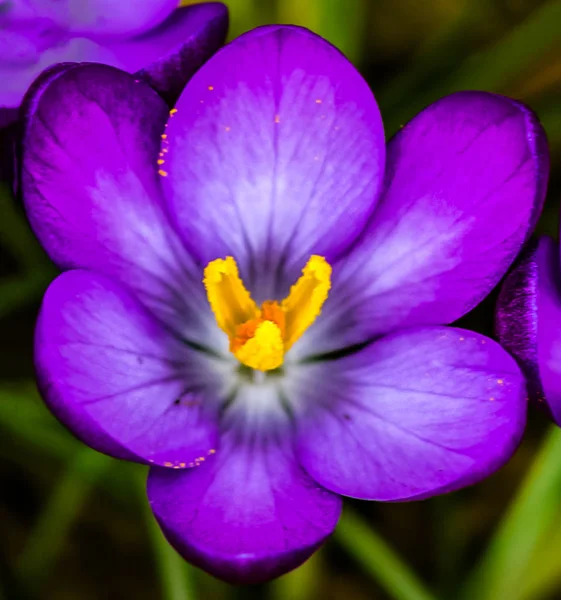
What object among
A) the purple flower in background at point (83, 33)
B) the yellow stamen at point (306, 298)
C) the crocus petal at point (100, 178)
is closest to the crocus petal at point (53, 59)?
the purple flower in background at point (83, 33)

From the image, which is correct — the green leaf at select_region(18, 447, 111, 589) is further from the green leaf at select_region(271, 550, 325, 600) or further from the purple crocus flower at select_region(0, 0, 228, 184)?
the purple crocus flower at select_region(0, 0, 228, 184)

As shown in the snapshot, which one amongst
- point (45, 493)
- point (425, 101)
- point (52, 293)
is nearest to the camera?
point (52, 293)

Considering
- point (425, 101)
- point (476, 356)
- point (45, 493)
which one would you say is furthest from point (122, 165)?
point (45, 493)

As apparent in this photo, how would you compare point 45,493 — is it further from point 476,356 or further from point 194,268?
point 476,356

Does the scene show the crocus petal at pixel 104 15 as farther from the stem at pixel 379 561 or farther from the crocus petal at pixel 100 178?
the stem at pixel 379 561

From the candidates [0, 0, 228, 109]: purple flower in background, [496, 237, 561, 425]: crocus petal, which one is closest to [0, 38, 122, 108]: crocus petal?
[0, 0, 228, 109]: purple flower in background

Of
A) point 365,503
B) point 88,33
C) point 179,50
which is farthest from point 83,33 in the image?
point 365,503
